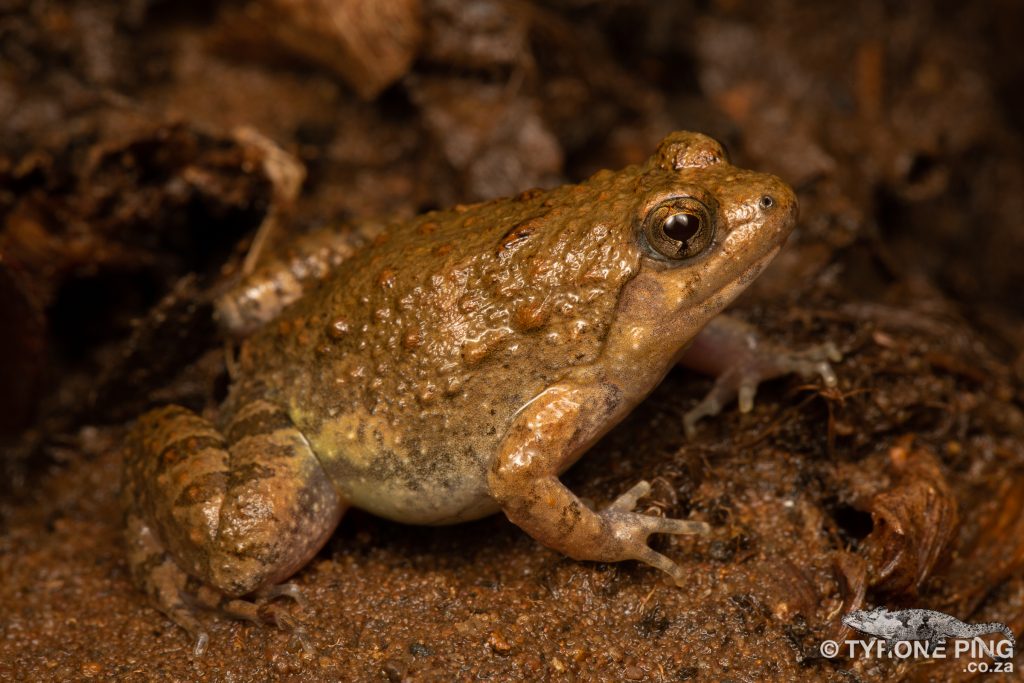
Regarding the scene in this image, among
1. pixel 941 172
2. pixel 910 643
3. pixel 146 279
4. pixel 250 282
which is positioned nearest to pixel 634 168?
→ pixel 250 282

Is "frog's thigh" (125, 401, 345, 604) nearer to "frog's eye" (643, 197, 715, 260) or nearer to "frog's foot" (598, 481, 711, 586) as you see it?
"frog's foot" (598, 481, 711, 586)

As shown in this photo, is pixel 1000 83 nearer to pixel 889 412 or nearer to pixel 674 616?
pixel 889 412

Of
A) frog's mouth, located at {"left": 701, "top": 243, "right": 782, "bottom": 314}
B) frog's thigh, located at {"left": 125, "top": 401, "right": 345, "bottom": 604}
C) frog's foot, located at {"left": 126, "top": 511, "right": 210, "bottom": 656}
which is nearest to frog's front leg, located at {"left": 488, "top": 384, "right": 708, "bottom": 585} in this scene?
frog's mouth, located at {"left": 701, "top": 243, "right": 782, "bottom": 314}

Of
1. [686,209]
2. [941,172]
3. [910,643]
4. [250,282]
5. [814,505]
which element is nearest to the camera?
[686,209]

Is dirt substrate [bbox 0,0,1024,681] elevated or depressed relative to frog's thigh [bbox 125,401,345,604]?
elevated

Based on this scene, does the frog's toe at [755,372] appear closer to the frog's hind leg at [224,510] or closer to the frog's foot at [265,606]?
the frog's hind leg at [224,510]

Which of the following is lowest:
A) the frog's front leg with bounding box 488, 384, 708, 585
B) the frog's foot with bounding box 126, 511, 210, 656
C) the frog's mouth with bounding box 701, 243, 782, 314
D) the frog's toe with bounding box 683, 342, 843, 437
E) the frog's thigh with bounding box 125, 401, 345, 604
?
the frog's foot with bounding box 126, 511, 210, 656
